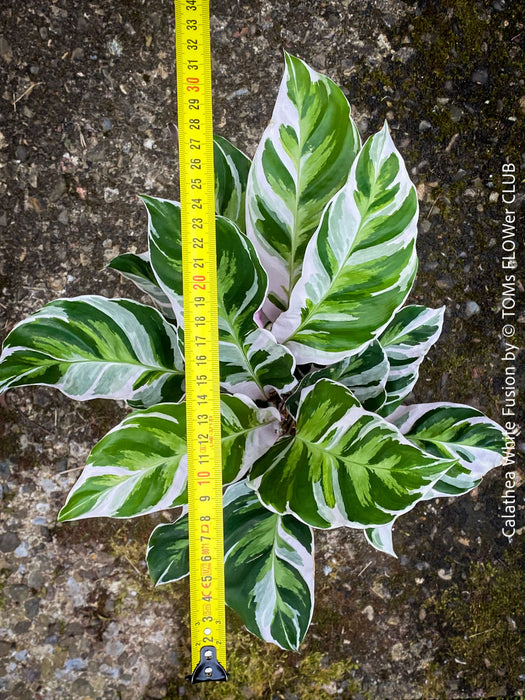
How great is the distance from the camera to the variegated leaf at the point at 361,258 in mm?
843

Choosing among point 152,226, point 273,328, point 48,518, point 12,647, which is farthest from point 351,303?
point 12,647

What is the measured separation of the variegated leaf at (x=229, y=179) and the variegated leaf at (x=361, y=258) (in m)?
0.26

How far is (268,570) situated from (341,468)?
1.26ft

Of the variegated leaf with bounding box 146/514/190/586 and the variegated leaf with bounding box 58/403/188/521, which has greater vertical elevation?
the variegated leaf with bounding box 58/403/188/521

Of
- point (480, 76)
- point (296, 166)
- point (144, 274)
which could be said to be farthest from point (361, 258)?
point (480, 76)

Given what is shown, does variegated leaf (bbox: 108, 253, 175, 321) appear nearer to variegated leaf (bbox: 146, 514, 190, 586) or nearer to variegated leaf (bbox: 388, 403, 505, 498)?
variegated leaf (bbox: 146, 514, 190, 586)

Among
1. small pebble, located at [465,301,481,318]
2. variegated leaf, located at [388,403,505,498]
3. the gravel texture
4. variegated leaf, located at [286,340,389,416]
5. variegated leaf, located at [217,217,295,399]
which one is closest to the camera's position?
variegated leaf, located at [217,217,295,399]

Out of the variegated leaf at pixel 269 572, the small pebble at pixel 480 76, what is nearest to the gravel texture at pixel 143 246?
the small pebble at pixel 480 76

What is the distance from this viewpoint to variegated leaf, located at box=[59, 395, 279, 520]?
854 millimetres

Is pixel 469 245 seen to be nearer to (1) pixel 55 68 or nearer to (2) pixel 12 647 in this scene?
(1) pixel 55 68

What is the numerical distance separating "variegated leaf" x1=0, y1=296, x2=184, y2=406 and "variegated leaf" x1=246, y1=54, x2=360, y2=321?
0.80 feet

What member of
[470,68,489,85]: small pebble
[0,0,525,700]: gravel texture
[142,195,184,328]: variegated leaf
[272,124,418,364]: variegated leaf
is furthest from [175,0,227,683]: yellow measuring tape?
[470,68,489,85]: small pebble

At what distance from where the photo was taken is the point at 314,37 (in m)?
1.38

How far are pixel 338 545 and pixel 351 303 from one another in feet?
2.45
